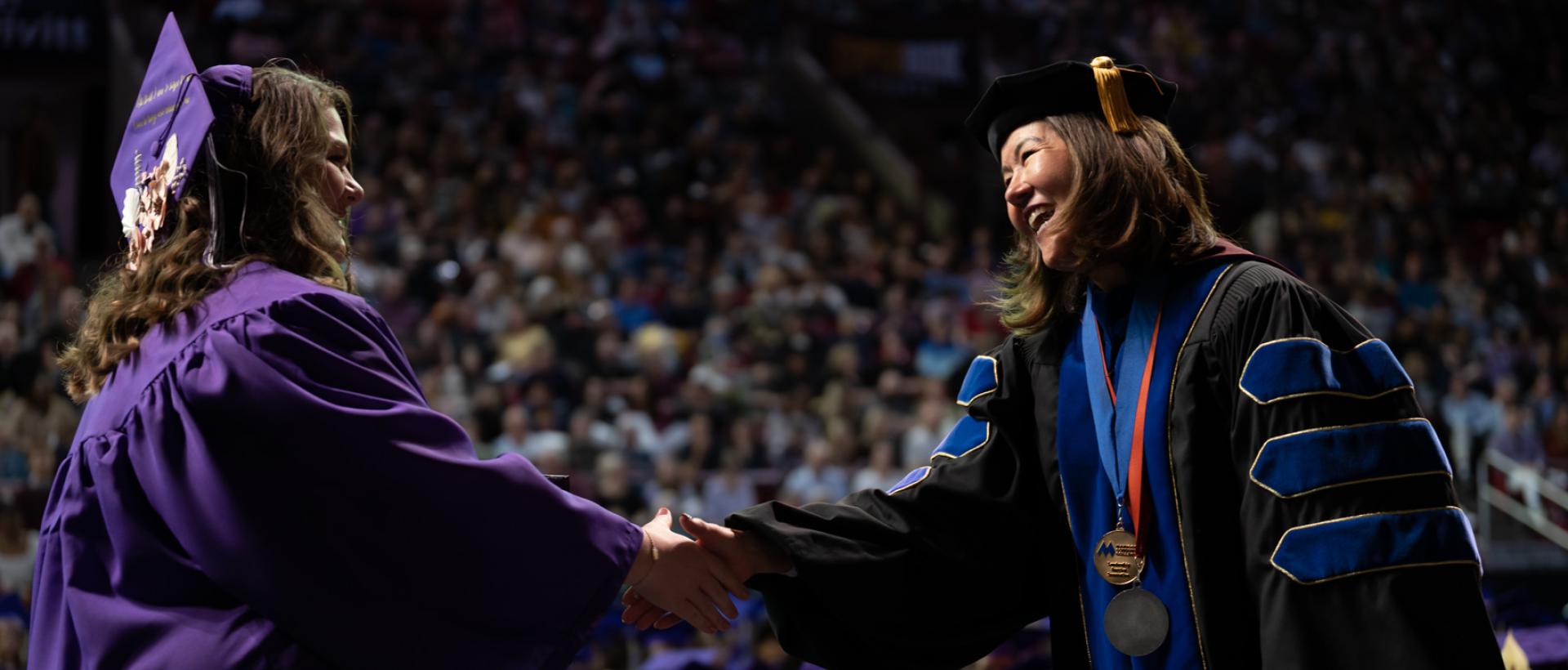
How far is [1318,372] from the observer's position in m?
2.47

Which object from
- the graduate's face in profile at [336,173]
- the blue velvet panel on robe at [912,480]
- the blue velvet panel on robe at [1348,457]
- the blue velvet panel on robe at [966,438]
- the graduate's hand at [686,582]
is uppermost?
the graduate's face in profile at [336,173]

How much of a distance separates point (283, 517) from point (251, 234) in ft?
1.82

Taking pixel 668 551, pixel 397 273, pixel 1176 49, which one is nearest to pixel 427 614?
pixel 668 551

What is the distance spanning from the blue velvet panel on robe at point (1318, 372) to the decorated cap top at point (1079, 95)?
57 centimetres

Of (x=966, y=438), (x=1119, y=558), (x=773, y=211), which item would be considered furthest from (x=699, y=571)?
(x=773, y=211)

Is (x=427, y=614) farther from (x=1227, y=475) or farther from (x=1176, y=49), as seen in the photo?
(x=1176, y=49)

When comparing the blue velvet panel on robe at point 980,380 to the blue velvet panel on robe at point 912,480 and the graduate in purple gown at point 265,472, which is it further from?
the graduate in purple gown at point 265,472

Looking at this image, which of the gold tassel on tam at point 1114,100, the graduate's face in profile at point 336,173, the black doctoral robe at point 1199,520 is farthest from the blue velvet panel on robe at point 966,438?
the graduate's face in profile at point 336,173

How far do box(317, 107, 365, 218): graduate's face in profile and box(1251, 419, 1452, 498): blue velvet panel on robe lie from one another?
67.8 inches

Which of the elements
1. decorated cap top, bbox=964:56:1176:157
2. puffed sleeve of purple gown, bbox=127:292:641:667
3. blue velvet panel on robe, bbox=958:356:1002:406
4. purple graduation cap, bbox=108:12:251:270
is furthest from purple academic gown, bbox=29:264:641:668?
decorated cap top, bbox=964:56:1176:157

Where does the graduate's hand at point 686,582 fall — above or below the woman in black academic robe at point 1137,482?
below

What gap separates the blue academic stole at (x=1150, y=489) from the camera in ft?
8.52

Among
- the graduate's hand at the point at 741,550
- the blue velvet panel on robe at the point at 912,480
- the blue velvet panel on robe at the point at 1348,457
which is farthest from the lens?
the blue velvet panel on robe at the point at 912,480

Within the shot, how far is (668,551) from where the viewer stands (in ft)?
9.88
